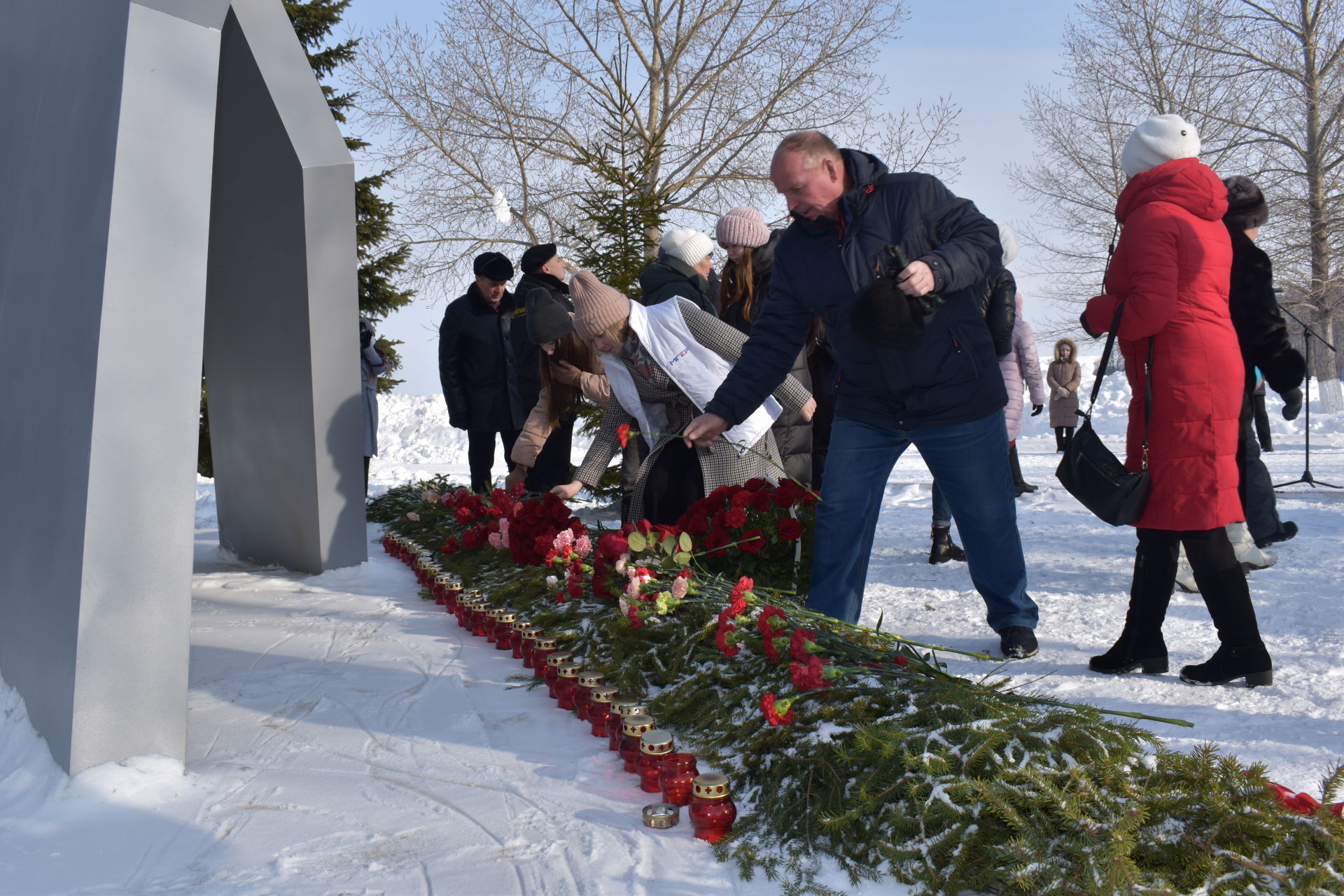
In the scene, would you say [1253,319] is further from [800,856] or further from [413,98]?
[413,98]

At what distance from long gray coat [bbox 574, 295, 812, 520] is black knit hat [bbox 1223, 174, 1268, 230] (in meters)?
1.82

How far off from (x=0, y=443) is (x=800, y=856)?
115 inches

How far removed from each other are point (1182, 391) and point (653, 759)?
218 centimetres

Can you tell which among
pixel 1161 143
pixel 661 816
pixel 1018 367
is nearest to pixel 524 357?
→ pixel 1018 367

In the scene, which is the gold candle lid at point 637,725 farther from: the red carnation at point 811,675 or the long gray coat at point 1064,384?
the long gray coat at point 1064,384

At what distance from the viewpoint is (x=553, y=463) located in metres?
7.13

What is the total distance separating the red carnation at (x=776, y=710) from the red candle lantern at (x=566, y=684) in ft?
3.00

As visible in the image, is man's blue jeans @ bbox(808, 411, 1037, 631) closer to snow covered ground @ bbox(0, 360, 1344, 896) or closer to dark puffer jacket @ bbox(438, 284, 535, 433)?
snow covered ground @ bbox(0, 360, 1344, 896)

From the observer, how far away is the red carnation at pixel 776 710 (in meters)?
2.56

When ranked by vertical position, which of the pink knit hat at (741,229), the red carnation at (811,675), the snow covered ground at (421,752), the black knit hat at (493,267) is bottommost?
the snow covered ground at (421,752)

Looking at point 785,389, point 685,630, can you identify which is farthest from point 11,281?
point 785,389

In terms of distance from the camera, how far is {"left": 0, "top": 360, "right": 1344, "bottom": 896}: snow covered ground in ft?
7.37

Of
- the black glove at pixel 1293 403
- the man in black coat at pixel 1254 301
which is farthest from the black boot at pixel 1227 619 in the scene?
the black glove at pixel 1293 403

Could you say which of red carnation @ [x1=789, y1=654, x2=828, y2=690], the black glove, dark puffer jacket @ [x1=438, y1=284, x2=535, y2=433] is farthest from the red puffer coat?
dark puffer jacket @ [x1=438, y1=284, x2=535, y2=433]
